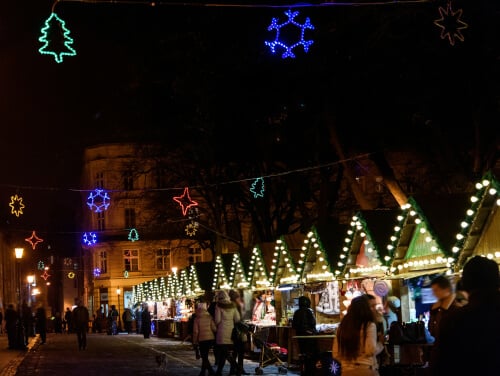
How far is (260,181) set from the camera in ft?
106

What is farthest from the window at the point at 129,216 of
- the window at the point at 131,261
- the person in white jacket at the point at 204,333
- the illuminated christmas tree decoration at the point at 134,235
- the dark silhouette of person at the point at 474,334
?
the dark silhouette of person at the point at 474,334

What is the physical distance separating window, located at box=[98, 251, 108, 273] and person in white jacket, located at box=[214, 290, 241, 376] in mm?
56701

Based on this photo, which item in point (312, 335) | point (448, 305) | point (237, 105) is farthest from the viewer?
point (237, 105)

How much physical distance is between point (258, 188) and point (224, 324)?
14.6m

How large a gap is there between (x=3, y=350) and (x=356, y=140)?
588 inches

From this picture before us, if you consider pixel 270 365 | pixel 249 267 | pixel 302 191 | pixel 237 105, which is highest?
pixel 237 105

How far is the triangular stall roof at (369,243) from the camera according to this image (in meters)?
18.0

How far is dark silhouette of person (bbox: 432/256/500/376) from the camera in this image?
15.2 feet

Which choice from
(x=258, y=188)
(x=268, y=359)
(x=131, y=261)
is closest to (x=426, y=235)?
(x=268, y=359)

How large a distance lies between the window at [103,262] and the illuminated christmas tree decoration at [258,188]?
4363 centimetres

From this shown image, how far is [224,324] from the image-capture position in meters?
18.2

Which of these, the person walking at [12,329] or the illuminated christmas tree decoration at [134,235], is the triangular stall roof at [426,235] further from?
the illuminated christmas tree decoration at [134,235]

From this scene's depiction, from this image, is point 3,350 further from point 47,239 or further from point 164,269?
point 47,239

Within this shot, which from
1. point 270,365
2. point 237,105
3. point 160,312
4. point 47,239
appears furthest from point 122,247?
point 270,365
